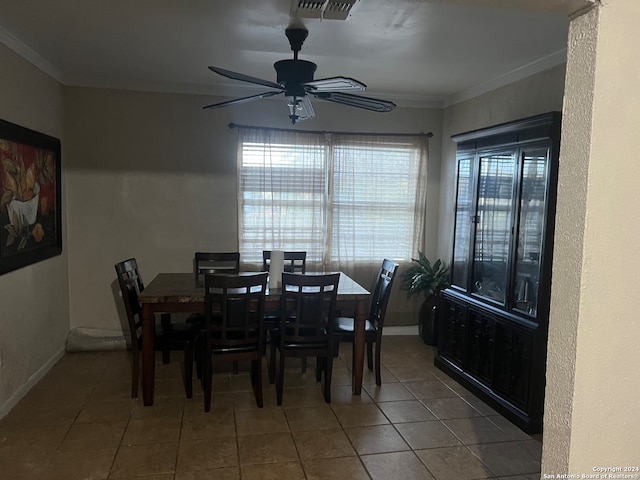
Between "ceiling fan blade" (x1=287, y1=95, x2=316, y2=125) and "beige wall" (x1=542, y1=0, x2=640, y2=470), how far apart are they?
2053mm

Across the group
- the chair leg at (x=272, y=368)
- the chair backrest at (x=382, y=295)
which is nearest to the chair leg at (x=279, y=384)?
the chair leg at (x=272, y=368)

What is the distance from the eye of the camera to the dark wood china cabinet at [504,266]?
2.99 meters

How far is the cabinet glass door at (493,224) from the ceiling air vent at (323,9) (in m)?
1.54

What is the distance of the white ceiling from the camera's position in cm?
269

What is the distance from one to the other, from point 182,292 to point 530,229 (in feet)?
7.84

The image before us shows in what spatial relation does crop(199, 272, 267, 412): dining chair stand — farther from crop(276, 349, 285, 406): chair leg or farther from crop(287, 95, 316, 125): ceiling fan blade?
crop(287, 95, 316, 125): ceiling fan blade

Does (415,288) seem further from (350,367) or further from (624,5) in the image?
(624,5)

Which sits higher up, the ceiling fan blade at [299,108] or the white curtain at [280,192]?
the ceiling fan blade at [299,108]

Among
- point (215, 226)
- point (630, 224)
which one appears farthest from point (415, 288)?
point (630, 224)

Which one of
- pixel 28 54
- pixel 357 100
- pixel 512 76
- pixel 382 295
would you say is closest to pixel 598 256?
pixel 357 100

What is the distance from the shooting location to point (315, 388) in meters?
3.67

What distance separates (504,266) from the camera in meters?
3.37

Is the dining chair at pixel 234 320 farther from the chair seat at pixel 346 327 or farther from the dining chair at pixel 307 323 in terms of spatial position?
the chair seat at pixel 346 327

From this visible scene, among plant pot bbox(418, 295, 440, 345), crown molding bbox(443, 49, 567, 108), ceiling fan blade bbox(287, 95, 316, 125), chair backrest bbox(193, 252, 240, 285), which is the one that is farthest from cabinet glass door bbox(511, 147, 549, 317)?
chair backrest bbox(193, 252, 240, 285)
